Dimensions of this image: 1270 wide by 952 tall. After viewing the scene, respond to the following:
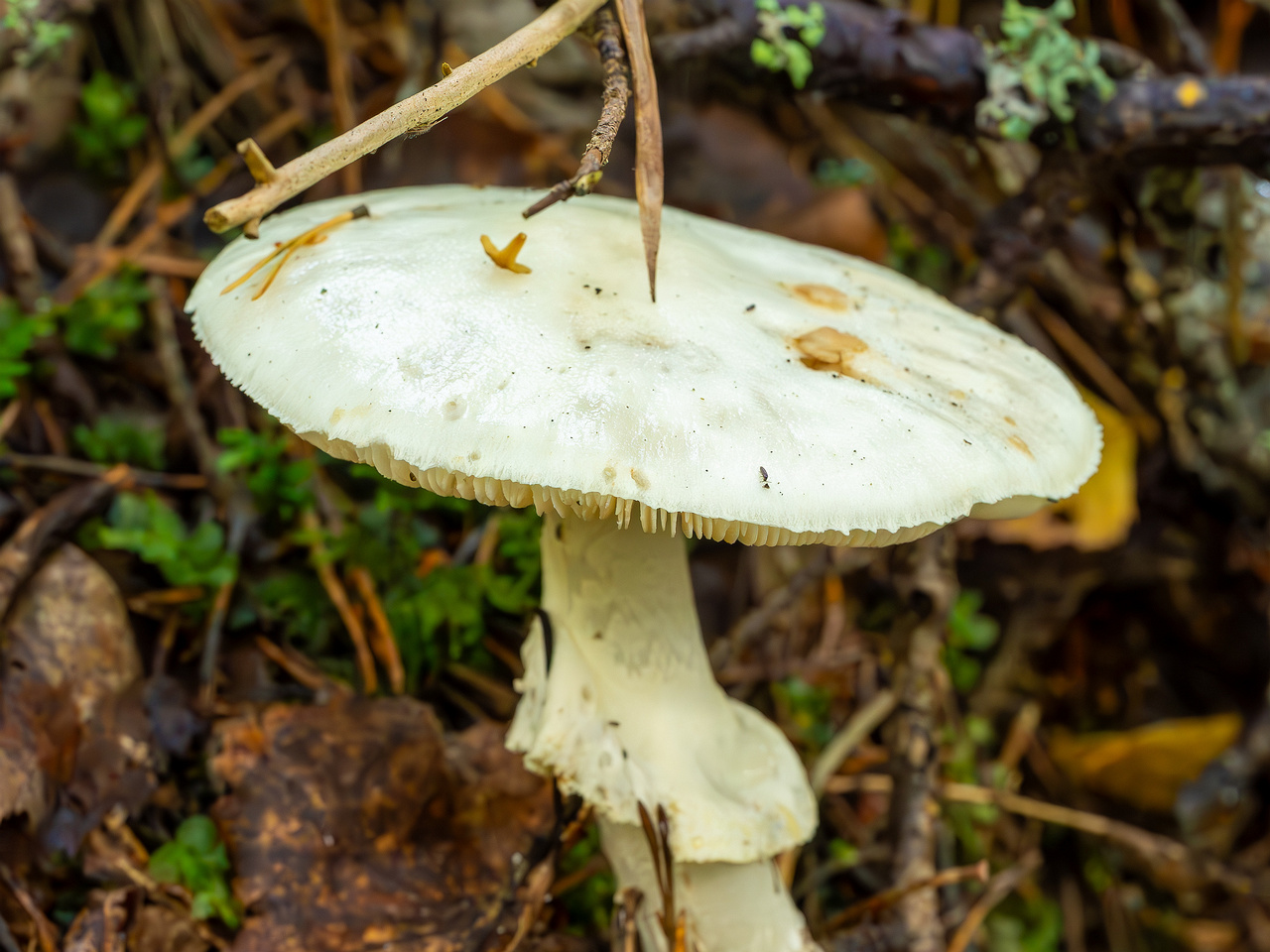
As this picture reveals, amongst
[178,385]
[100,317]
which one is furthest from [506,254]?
[100,317]

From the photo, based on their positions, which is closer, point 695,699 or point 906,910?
point 695,699

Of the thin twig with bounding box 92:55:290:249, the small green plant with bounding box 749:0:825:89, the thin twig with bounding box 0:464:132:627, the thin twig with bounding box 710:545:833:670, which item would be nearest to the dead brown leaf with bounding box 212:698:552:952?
the thin twig with bounding box 0:464:132:627

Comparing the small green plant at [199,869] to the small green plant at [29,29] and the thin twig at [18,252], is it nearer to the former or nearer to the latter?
the thin twig at [18,252]

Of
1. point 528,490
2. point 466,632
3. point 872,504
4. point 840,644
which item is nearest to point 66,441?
point 466,632

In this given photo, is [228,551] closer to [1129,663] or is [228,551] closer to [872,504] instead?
[872,504]

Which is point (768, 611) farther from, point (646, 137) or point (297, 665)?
point (646, 137)

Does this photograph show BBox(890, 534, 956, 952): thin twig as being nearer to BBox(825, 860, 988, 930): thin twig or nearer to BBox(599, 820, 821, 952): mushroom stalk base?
BBox(825, 860, 988, 930): thin twig

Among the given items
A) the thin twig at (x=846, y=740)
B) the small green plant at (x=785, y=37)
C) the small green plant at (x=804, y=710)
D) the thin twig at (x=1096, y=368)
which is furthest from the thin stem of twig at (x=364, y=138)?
the thin twig at (x=1096, y=368)
